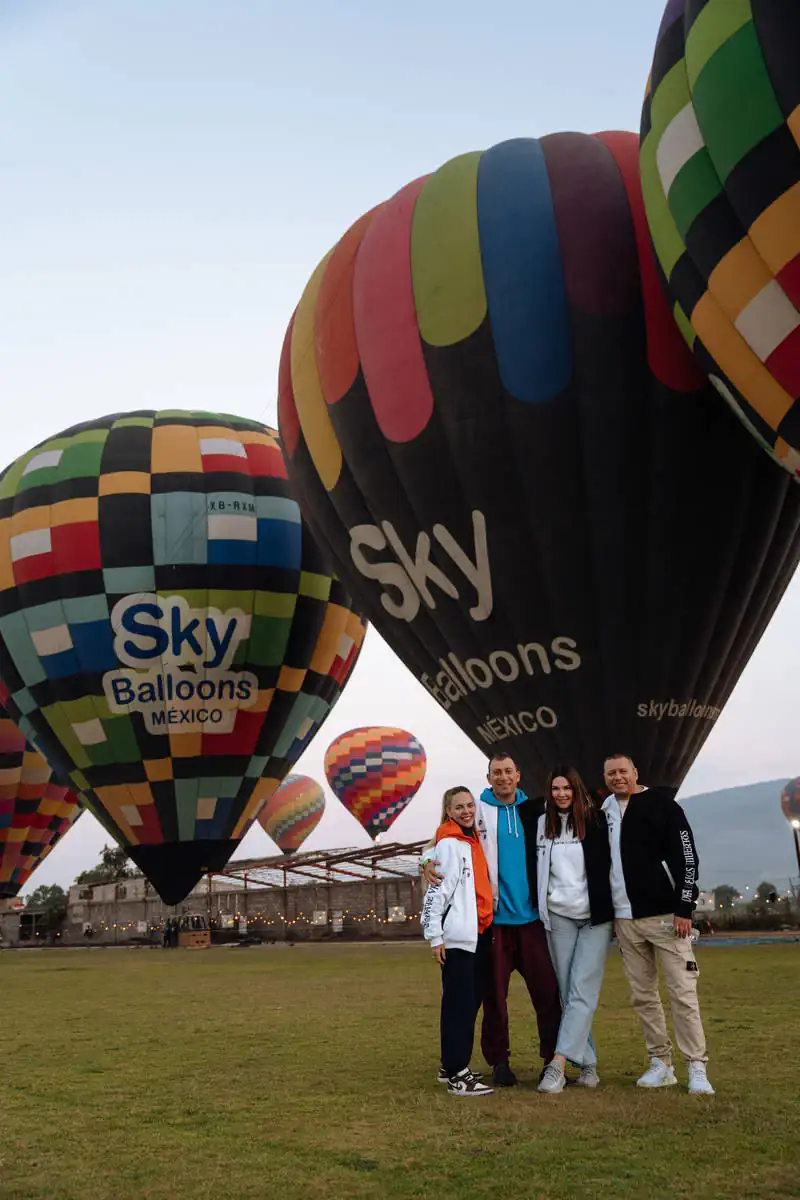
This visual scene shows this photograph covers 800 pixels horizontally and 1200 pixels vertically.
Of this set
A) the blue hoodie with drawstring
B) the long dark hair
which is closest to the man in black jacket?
the long dark hair

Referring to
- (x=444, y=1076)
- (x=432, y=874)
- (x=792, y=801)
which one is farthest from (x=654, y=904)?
(x=792, y=801)

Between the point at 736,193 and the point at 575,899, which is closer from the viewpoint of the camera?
the point at 575,899

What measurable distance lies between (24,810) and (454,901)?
2617 centimetres

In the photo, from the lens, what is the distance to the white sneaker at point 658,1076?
16.5 feet

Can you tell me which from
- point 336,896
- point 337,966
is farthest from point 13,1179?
point 336,896

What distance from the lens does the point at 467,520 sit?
12055mm

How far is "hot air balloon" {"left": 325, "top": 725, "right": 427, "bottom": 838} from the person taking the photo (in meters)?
41.1

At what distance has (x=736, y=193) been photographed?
8516 millimetres

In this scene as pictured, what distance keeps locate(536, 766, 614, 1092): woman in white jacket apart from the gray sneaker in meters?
0.12

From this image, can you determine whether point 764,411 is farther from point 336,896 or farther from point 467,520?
point 336,896

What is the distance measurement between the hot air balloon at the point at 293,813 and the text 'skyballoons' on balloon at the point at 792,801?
68.6ft

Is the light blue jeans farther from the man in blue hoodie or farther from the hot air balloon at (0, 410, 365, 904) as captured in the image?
the hot air balloon at (0, 410, 365, 904)

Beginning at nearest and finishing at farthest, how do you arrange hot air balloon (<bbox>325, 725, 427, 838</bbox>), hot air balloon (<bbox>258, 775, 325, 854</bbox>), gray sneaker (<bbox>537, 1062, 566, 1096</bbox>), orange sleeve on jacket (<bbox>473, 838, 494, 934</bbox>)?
gray sneaker (<bbox>537, 1062, 566, 1096</bbox>), orange sleeve on jacket (<bbox>473, 838, 494, 934</bbox>), hot air balloon (<bbox>325, 725, 427, 838</bbox>), hot air balloon (<bbox>258, 775, 325, 854</bbox>)

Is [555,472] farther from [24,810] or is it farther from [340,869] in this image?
[340,869]
